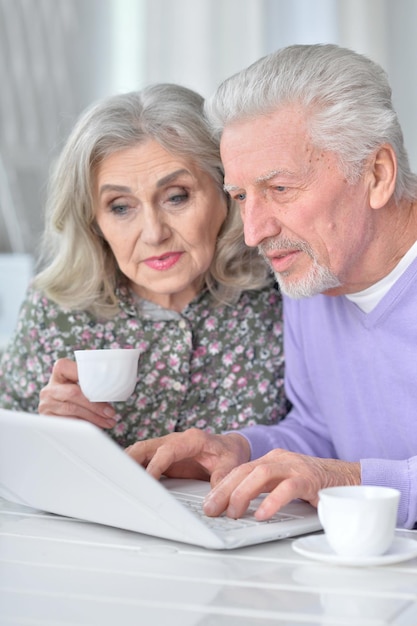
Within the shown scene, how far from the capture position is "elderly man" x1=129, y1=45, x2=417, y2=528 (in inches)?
66.6

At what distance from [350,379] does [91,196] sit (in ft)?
2.23

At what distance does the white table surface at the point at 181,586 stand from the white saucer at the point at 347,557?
0.6 inches

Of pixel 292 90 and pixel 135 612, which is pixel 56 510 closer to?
pixel 135 612

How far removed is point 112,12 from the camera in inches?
181

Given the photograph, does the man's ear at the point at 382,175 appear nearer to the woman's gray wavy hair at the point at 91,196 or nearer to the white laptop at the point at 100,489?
the woman's gray wavy hair at the point at 91,196

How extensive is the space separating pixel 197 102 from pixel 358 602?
53.3 inches

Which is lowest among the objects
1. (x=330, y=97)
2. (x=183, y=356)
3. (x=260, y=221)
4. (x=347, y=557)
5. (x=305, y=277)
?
(x=183, y=356)

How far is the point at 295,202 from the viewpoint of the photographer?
1697 millimetres

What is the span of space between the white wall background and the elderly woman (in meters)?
1.90

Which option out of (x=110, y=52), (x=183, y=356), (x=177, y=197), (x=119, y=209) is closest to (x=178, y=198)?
(x=177, y=197)

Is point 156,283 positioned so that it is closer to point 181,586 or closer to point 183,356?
point 183,356

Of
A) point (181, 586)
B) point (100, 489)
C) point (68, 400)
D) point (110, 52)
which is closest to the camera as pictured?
point (181, 586)

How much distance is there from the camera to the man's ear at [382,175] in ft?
5.69

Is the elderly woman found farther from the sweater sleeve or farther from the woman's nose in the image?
the sweater sleeve
